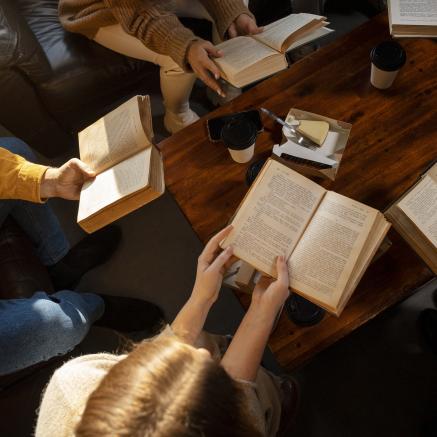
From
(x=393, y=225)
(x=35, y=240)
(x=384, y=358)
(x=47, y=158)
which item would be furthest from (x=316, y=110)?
(x=47, y=158)

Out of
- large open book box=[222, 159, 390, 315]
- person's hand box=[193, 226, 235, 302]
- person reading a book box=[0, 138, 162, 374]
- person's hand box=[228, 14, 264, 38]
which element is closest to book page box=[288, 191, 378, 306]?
large open book box=[222, 159, 390, 315]

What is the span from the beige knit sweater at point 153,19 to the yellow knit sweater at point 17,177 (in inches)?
23.3

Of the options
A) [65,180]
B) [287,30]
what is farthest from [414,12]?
[65,180]

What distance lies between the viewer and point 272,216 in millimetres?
913

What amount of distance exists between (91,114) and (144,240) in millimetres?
713

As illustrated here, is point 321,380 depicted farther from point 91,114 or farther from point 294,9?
point 91,114

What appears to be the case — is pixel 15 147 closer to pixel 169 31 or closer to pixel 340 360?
pixel 169 31

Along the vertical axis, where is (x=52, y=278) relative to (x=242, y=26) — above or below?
below

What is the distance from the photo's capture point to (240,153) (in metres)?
1.11

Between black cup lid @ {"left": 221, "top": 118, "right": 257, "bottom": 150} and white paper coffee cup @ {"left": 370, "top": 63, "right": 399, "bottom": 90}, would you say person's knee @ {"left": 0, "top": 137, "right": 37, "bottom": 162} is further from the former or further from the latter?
white paper coffee cup @ {"left": 370, "top": 63, "right": 399, "bottom": 90}

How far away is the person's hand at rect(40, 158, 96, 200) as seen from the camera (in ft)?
3.72

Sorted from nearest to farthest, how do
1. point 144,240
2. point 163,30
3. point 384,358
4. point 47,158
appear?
point 163,30, point 384,358, point 144,240, point 47,158

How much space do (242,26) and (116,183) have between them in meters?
0.85

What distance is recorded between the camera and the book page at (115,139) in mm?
1066
